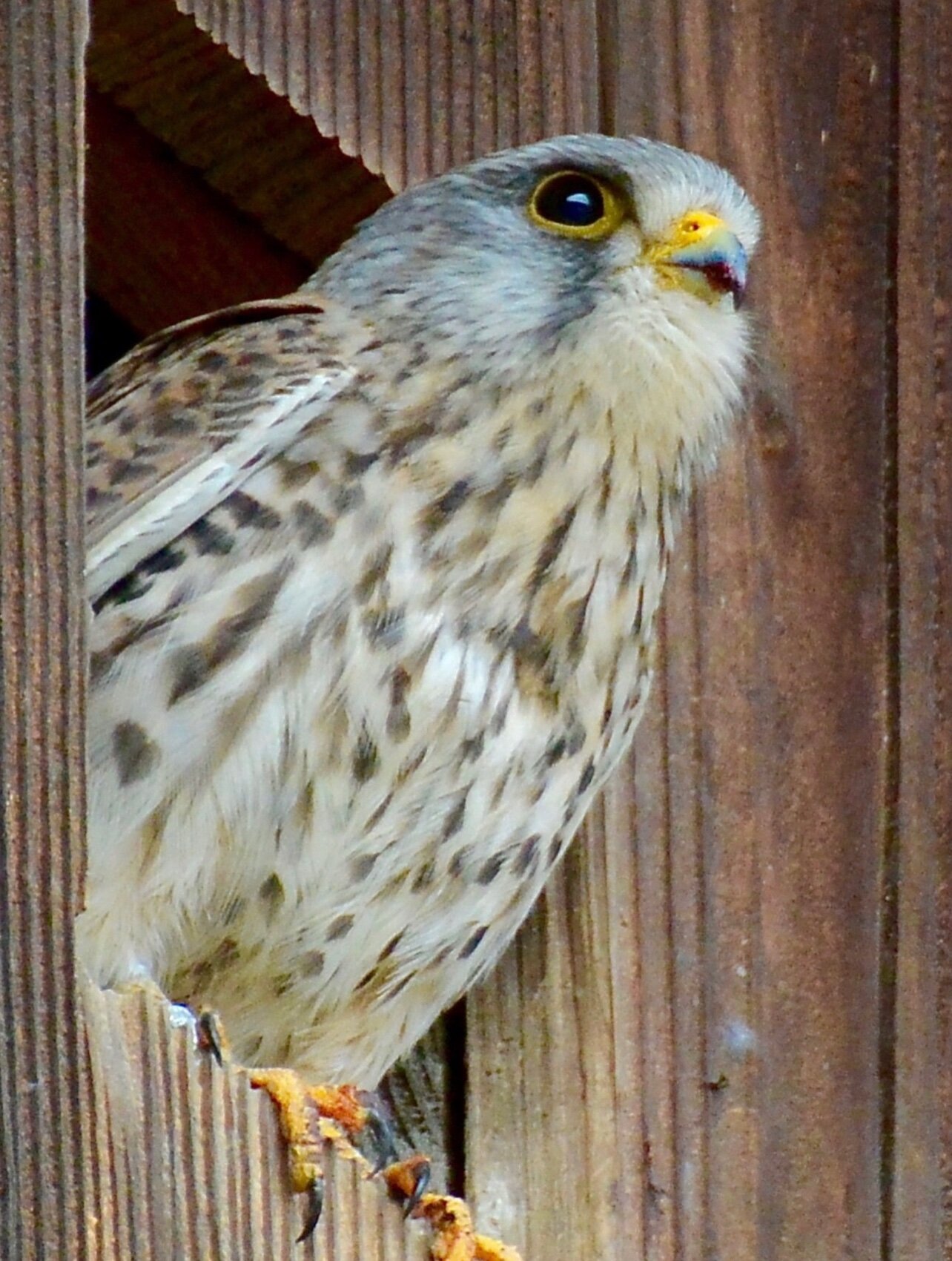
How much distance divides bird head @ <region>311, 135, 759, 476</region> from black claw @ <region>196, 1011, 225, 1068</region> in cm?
71

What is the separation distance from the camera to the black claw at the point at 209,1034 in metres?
1.67

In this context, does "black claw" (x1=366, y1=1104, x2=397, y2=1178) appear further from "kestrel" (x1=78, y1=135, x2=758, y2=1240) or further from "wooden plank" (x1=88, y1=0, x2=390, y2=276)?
"wooden plank" (x1=88, y1=0, x2=390, y2=276)

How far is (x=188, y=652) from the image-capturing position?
6.20 ft

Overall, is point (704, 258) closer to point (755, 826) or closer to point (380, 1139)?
point (755, 826)

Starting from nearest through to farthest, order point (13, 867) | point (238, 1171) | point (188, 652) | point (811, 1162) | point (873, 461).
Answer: point (13, 867)
point (238, 1171)
point (188, 652)
point (811, 1162)
point (873, 461)

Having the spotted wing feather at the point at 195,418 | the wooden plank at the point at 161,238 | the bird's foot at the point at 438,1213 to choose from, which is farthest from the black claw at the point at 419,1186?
the wooden plank at the point at 161,238

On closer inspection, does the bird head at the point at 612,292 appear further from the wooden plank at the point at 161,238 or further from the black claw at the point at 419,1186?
the black claw at the point at 419,1186

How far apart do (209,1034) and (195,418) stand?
618 mm

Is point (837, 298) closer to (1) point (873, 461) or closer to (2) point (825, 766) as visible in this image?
(1) point (873, 461)

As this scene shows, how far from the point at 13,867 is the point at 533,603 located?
29.0 inches

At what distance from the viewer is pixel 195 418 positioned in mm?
2076

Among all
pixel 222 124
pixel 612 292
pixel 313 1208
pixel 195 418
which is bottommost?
pixel 313 1208

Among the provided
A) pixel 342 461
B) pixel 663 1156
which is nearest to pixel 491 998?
pixel 663 1156

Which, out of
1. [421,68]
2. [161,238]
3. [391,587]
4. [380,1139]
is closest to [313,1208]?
[380,1139]
